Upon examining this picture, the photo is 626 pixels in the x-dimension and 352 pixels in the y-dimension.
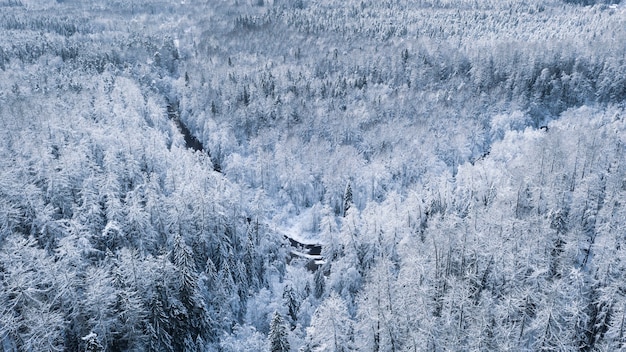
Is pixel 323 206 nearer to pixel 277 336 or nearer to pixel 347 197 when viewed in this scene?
pixel 347 197

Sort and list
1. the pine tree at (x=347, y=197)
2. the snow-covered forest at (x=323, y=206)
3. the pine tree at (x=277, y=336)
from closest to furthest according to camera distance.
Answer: the snow-covered forest at (x=323, y=206)
the pine tree at (x=277, y=336)
the pine tree at (x=347, y=197)

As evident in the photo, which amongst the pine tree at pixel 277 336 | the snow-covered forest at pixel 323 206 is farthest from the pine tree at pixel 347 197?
the pine tree at pixel 277 336

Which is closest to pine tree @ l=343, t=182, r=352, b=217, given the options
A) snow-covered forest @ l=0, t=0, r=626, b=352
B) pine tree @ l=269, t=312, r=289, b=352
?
snow-covered forest @ l=0, t=0, r=626, b=352

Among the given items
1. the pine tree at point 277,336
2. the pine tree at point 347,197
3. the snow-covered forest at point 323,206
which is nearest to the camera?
the snow-covered forest at point 323,206

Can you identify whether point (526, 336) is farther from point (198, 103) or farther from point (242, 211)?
point (198, 103)

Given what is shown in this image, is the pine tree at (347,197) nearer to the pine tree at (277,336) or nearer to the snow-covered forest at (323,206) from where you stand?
the snow-covered forest at (323,206)

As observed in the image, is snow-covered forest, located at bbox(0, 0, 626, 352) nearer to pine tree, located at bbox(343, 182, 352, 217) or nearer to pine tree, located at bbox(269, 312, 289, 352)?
pine tree, located at bbox(269, 312, 289, 352)
